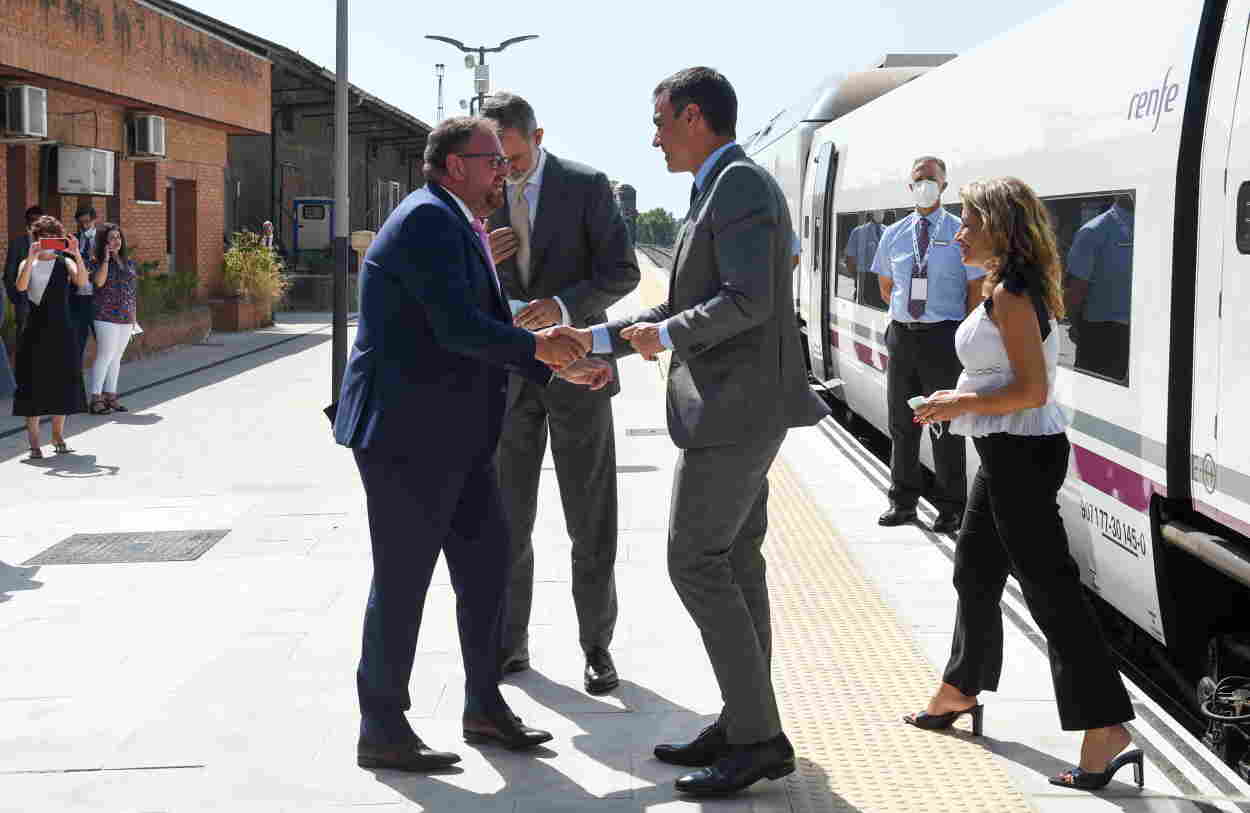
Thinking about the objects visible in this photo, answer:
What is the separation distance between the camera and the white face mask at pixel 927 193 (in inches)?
340

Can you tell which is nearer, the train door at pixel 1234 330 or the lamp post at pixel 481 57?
the train door at pixel 1234 330

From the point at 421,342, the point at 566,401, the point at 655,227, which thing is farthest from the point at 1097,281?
the point at 655,227

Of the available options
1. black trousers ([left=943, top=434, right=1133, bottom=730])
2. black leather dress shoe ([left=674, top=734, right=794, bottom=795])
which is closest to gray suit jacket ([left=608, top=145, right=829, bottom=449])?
black trousers ([left=943, top=434, right=1133, bottom=730])

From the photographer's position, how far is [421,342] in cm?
467

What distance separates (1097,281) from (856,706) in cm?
213

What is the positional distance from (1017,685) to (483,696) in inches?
75.1

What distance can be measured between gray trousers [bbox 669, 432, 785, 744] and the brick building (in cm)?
1357

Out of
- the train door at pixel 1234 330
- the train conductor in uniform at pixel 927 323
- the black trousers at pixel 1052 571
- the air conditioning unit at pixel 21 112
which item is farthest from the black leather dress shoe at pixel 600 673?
the air conditioning unit at pixel 21 112

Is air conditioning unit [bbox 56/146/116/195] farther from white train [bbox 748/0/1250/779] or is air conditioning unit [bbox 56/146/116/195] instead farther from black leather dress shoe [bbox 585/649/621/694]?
black leather dress shoe [bbox 585/649/621/694]

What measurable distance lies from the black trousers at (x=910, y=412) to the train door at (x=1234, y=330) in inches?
134

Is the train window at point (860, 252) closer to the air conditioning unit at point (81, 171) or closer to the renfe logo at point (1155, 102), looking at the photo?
the renfe logo at point (1155, 102)

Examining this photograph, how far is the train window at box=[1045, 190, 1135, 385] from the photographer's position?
19.7ft

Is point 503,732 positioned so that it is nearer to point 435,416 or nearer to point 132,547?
point 435,416

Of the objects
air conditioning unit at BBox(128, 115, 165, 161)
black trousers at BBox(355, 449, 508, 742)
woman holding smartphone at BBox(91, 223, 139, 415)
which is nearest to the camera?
black trousers at BBox(355, 449, 508, 742)
